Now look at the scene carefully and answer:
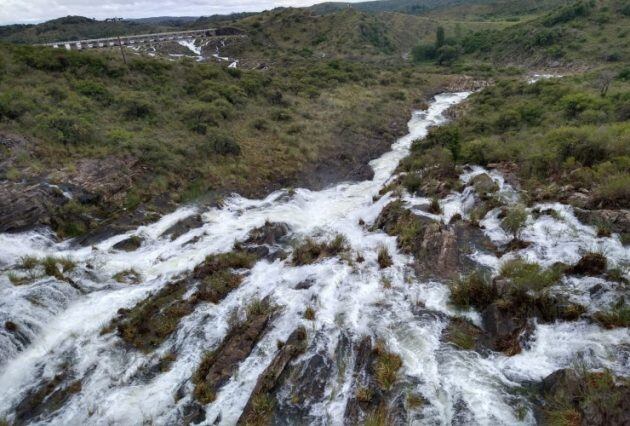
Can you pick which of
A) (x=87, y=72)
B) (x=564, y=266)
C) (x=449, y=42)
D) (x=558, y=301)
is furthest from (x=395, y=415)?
(x=449, y=42)

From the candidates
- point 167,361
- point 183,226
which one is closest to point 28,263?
point 183,226

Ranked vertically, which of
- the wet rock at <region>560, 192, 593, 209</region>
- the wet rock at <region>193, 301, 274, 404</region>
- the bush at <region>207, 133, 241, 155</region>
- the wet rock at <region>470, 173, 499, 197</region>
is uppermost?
the bush at <region>207, 133, 241, 155</region>

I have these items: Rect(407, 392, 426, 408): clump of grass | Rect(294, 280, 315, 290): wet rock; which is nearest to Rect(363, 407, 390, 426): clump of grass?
Rect(407, 392, 426, 408): clump of grass

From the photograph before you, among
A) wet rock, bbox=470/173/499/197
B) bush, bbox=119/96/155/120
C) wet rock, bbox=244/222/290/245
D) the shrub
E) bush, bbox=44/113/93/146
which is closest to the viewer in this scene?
the shrub

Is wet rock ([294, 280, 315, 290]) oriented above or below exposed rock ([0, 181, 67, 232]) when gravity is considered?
below

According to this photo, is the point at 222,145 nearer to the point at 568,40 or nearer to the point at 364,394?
the point at 364,394

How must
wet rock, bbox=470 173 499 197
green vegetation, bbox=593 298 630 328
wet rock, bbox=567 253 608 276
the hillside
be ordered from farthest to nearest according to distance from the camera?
1. the hillside
2. wet rock, bbox=470 173 499 197
3. wet rock, bbox=567 253 608 276
4. green vegetation, bbox=593 298 630 328

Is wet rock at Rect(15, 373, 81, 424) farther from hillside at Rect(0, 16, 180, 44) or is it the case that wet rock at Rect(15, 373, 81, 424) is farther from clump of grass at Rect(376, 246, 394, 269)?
hillside at Rect(0, 16, 180, 44)

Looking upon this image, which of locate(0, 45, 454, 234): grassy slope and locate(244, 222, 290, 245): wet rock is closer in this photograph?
locate(244, 222, 290, 245): wet rock
